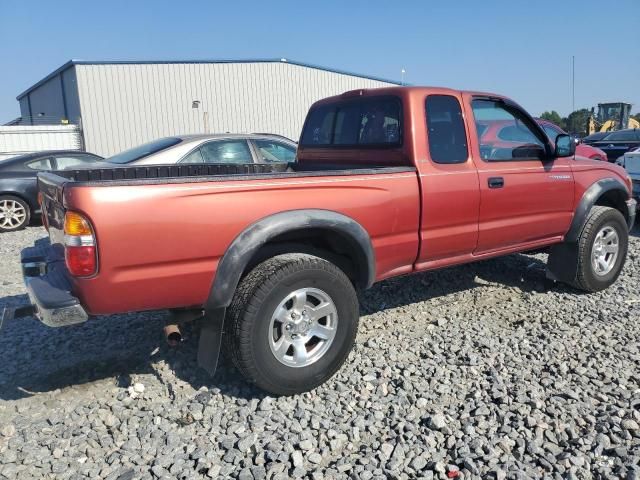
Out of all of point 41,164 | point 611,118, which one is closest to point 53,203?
point 41,164

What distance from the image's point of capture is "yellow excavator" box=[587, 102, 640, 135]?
23.7 m

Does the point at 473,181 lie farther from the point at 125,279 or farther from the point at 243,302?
the point at 125,279

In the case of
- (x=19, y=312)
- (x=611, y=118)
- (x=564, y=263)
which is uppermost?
(x=611, y=118)

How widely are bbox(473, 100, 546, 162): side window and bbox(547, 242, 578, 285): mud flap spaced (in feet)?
3.17

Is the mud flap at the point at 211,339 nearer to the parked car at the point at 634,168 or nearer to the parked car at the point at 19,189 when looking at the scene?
the parked car at the point at 19,189

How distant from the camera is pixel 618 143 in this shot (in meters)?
13.0

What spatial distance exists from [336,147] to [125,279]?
2.41m

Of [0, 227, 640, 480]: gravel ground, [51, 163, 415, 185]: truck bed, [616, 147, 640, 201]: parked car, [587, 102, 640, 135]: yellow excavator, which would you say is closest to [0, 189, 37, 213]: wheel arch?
[0, 227, 640, 480]: gravel ground

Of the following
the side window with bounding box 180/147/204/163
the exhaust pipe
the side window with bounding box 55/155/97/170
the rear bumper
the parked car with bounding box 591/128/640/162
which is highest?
the side window with bounding box 55/155/97/170

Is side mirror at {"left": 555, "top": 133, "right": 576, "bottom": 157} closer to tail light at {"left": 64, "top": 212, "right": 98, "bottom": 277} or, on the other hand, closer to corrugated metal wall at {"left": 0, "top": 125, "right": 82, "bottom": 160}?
tail light at {"left": 64, "top": 212, "right": 98, "bottom": 277}

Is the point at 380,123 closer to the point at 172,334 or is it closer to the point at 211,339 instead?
the point at 211,339

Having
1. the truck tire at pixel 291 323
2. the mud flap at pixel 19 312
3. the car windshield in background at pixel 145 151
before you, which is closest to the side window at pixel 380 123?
the truck tire at pixel 291 323

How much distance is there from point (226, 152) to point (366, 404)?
16.7ft

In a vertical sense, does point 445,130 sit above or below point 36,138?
below
